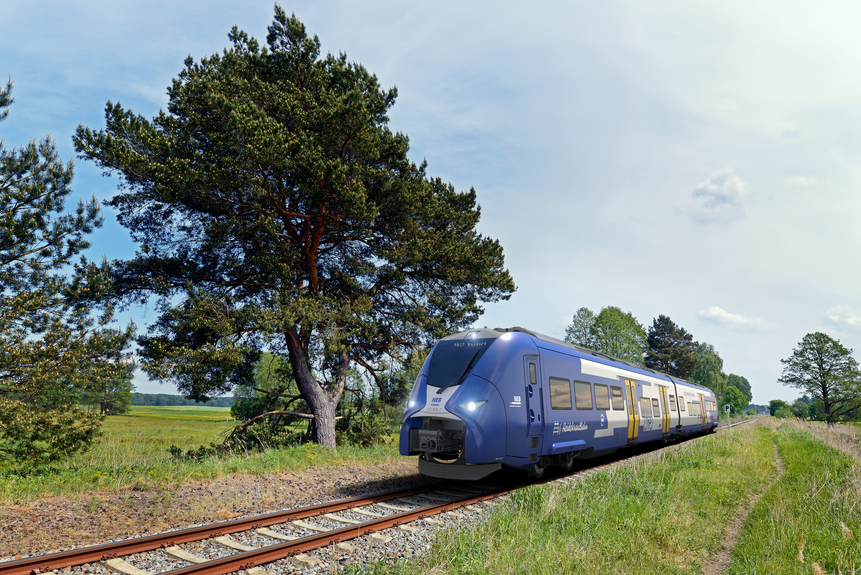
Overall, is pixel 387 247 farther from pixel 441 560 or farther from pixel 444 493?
pixel 441 560

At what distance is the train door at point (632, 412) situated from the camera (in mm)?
15111

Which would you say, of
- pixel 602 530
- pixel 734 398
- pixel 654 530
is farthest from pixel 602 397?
pixel 734 398

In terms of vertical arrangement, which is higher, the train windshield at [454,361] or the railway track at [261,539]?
the train windshield at [454,361]

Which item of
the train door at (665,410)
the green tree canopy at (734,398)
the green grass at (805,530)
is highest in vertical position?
the train door at (665,410)

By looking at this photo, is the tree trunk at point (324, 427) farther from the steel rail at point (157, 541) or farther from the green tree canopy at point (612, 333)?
the green tree canopy at point (612, 333)

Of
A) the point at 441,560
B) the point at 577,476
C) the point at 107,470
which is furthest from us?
the point at 577,476

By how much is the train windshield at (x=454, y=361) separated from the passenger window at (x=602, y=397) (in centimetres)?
474

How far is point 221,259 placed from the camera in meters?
17.8

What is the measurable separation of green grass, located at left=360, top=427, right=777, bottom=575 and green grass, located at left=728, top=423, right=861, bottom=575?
20.9 inches

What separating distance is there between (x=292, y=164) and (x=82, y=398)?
8871 mm

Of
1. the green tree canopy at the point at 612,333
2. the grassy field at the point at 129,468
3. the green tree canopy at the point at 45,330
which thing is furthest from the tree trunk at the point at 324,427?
the green tree canopy at the point at 612,333

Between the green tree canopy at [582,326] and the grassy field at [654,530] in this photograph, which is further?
the green tree canopy at [582,326]

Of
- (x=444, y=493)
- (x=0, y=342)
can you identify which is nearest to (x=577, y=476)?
(x=444, y=493)

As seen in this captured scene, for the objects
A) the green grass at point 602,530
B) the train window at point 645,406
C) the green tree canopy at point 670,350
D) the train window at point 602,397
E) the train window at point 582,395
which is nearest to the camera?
the green grass at point 602,530
